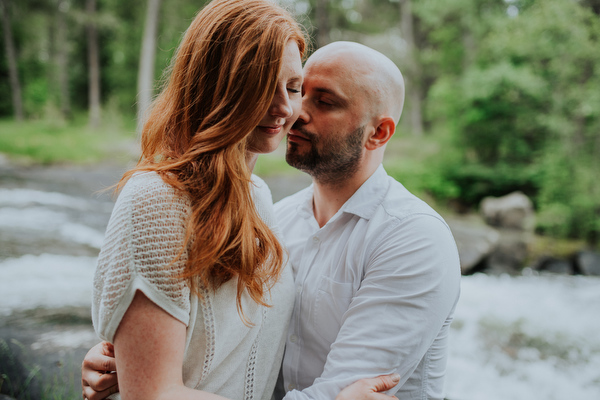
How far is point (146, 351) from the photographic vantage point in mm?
1317

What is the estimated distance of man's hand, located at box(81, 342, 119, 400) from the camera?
5.44 ft

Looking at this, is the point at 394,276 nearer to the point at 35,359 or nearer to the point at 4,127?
the point at 35,359

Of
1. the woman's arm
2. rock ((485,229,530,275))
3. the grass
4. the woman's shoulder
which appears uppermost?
the woman's shoulder

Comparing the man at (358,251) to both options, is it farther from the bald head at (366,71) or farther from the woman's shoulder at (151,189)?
the woman's shoulder at (151,189)

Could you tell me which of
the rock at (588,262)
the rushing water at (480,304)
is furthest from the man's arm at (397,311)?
the rock at (588,262)

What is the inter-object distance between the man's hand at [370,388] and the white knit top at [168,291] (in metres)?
0.38

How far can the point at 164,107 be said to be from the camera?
170 cm

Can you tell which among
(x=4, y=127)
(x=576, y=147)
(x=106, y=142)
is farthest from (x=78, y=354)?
(x=4, y=127)

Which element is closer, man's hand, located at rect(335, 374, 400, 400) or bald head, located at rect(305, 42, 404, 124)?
man's hand, located at rect(335, 374, 400, 400)

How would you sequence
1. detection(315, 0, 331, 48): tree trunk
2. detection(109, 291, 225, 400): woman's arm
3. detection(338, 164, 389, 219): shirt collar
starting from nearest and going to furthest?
detection(109, 291, 225, 400): woman's arm < detection(338, 164, 389, 219): shirt collar < detection(315, 0, 331, 48): tree trunk

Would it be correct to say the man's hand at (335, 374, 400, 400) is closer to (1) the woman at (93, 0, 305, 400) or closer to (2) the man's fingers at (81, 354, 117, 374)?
(1) the woman at (93, 0, 305, 400)

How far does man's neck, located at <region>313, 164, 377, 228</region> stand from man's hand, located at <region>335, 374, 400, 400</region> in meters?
0.94

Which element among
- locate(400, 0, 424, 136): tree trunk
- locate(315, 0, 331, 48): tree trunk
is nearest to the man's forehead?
Answer: locate(315, 0, 331, 48): tree trunk

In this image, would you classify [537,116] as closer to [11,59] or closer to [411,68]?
[411,68]
